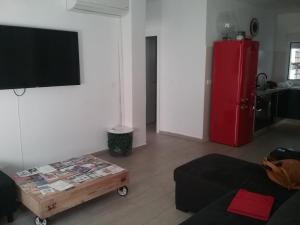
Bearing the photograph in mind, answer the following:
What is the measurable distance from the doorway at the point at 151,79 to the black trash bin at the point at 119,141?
180 cm

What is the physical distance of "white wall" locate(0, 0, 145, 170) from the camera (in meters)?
3.39

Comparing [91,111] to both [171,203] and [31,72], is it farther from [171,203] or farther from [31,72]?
[171,203]

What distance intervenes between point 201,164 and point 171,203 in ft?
1.74

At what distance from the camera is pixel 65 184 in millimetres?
2664

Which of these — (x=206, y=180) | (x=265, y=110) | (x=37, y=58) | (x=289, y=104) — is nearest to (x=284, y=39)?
(x=289, y=104)

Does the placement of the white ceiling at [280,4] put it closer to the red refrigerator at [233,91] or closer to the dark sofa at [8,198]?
the red refrigerator at [233,91]

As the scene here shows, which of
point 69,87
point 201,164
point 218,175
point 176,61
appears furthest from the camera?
point 176,61

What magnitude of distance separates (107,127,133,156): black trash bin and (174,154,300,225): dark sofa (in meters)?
1.60

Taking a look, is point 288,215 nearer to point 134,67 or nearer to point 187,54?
point 134,67

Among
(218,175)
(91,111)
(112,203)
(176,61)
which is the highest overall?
(176,61)

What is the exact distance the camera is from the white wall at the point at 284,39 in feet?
22.4

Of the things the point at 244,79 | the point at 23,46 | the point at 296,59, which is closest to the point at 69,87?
the point at 23,46

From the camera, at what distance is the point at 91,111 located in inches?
168

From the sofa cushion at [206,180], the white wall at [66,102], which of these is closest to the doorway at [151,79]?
the white wall at [66,102]
